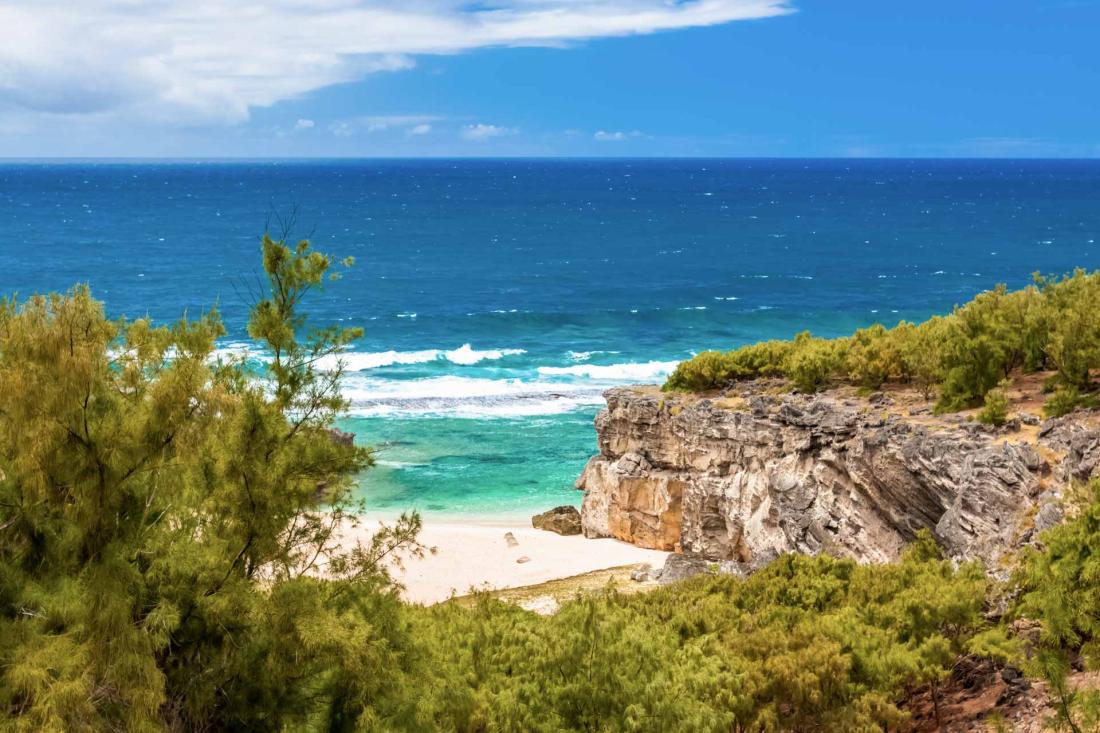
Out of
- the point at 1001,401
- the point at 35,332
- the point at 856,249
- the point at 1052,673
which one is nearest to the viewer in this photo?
the point at 35,332

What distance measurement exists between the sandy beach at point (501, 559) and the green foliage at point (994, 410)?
1164 cm

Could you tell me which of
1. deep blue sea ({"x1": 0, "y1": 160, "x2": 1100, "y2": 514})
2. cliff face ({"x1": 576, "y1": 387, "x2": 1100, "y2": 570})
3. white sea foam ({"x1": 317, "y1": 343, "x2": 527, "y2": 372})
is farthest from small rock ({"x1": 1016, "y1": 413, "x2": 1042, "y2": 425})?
white sea foam ({"x1": 317, "y1": 343, "x2": 527, "y2": 372})

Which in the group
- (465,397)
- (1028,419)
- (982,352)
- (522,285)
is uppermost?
(982,352)

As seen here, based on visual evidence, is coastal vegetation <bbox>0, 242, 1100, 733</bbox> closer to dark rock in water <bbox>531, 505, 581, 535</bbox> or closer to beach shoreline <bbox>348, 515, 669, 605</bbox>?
beach shoreline <bbox>348, 515, 669, 605</bbox>

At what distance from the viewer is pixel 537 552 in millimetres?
36312

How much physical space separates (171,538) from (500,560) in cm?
2345

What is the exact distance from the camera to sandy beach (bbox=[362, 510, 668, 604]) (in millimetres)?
33125

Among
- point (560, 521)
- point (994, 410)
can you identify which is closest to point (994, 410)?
point (994, 410)

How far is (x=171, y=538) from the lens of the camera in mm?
12523

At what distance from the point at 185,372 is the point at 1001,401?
2032cm

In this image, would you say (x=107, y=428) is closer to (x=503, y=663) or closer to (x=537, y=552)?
(x=503, y=663)

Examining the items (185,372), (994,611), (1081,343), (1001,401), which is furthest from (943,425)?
(185,372)

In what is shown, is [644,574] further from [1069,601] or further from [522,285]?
[522,285]

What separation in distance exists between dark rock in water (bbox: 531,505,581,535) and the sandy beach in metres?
0.61
